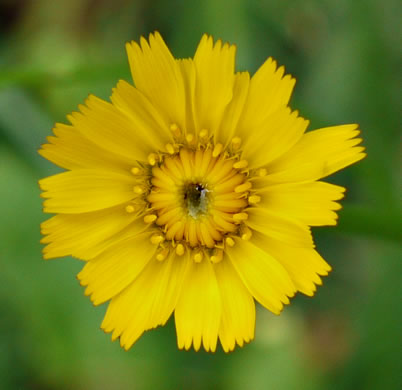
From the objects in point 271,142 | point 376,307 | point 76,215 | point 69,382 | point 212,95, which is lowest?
point 69,382

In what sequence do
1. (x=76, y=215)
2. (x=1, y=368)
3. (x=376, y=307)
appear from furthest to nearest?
1. (x=1, y=368)
2. (x=376, y=307)
3. (x=76, y=215)

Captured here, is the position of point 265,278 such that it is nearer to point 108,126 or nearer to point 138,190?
point 138,190

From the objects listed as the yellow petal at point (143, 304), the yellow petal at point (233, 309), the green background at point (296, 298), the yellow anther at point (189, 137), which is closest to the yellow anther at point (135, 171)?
the yellow anther at point (189, 137)

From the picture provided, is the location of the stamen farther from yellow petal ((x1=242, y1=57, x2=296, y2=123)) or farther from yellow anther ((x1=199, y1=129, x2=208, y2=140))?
yellow petal ((x1=242, y1=57, x2=296, y2=123))

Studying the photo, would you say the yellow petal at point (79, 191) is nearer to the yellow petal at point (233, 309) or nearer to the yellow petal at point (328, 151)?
the yellow petal at point (233, 309)

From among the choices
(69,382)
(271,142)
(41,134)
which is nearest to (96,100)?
(271,142)

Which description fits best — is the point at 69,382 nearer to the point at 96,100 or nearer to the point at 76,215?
the point at 76,215

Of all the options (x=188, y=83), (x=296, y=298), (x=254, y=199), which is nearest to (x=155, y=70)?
(x=188, y=83)
